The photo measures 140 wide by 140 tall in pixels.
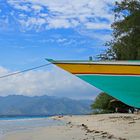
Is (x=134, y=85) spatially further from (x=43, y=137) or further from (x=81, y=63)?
(x=43, y=137)

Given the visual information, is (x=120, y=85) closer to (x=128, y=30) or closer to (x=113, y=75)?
(x=113, y=75)

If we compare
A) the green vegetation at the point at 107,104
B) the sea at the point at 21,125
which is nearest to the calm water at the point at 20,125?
the sea at the point at 21,125

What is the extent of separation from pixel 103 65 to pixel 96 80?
0.54 meters

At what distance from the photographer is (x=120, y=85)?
12742mm

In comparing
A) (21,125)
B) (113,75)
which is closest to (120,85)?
(113,75)

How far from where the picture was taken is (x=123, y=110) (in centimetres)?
5109

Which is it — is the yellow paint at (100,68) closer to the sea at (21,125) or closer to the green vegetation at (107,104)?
the sea at (21,125)

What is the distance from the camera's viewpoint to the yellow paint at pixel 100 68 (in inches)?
490

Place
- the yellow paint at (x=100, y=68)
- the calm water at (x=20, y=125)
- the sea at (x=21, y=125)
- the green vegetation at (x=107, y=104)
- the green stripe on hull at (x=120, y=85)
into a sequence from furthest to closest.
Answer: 1. the green vegetation at (x=107, y=104)
2. the calm water at (x=20, y=125)
3. the sea at (x=21, y=125)
4. the green stripe on hull at (x=120, y=85)
5. the yellow paint at (x=100, y=68)

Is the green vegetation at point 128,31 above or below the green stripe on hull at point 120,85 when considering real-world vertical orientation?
above

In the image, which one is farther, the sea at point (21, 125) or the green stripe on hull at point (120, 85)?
the sea at point (21, 125)

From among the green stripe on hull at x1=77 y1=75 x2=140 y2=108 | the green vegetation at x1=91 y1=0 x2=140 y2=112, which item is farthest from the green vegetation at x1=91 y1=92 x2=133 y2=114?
the green stripe on hull at x1=77 y1=75 x2=140 y2=108

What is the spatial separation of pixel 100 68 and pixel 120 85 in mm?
721

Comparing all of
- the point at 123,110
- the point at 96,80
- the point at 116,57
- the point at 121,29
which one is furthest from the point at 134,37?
the point at 96,80
